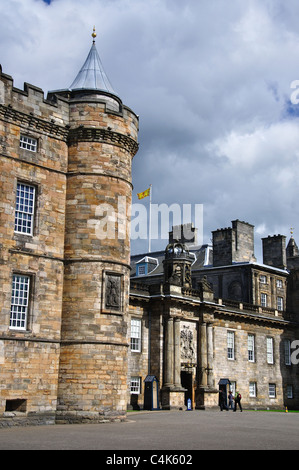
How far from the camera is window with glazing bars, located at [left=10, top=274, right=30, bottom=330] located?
2058cm

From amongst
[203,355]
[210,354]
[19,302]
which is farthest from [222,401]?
[19,302]

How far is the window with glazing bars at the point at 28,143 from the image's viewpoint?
21891 mm

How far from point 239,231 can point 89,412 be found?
31775mm

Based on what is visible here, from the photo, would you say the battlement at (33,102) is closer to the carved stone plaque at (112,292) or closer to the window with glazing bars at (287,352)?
the carved stone plaque at (112,292)

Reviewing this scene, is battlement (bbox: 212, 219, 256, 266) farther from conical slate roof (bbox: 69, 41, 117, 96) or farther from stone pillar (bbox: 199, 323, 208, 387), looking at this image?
conical slate roof (bbox: 69, 41, 117, 96)

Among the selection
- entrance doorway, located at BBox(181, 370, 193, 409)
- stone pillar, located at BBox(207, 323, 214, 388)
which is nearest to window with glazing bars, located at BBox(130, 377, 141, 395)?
entrance doorway, located at BBox(181, 370, 193, 409)

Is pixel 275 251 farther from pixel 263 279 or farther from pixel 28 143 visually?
pixel 28 143

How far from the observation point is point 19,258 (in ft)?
68.6

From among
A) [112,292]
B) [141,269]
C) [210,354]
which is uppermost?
[141,269]

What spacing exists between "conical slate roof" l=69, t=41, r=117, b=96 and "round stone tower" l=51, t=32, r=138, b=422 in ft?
0.37

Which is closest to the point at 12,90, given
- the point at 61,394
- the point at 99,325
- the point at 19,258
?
the point at 19,258

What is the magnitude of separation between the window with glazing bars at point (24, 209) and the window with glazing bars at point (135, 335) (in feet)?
50.9

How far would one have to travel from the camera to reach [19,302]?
20766mm

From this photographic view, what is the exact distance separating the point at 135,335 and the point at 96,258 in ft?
47.4
